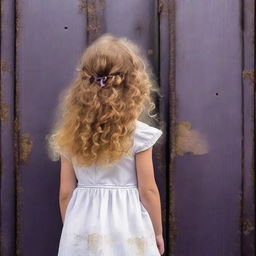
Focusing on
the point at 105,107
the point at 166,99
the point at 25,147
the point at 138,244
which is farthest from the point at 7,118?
the point at 138,244

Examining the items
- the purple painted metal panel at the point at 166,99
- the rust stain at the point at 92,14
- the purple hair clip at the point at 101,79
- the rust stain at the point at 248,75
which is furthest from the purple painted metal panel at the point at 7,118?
the rust stain at the point at 248,75

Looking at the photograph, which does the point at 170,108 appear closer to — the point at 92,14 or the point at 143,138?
the point at 143,138

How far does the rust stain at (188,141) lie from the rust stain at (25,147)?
0.58m

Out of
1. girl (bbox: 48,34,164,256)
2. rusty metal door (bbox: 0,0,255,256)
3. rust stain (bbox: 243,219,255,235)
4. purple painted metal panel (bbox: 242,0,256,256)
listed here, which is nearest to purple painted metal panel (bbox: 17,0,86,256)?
rusty metal door (bbox: 0,0,255,256)

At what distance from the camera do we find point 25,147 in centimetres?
214

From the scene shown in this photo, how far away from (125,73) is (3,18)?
2.03 ft

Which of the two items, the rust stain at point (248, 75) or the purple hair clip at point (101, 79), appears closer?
→ the purple hair clip at point (101, 79)

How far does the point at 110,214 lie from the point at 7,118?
622 mm

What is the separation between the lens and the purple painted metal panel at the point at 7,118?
2.13 meters

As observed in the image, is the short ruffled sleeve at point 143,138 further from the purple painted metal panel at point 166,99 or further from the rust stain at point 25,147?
the rust stain at point 25,147

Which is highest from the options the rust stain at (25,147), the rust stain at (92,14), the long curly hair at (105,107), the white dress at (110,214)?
the rust stain at (92,14)

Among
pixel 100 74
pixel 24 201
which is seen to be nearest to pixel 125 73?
pixel 100 74

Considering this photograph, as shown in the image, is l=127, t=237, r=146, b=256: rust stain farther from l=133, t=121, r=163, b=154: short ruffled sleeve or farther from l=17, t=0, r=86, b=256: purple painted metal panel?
l=17, t=0, r=86, b=256: purple painted metal panel

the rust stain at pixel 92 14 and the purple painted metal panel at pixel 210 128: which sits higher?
the rust stain at pixel 92 14
